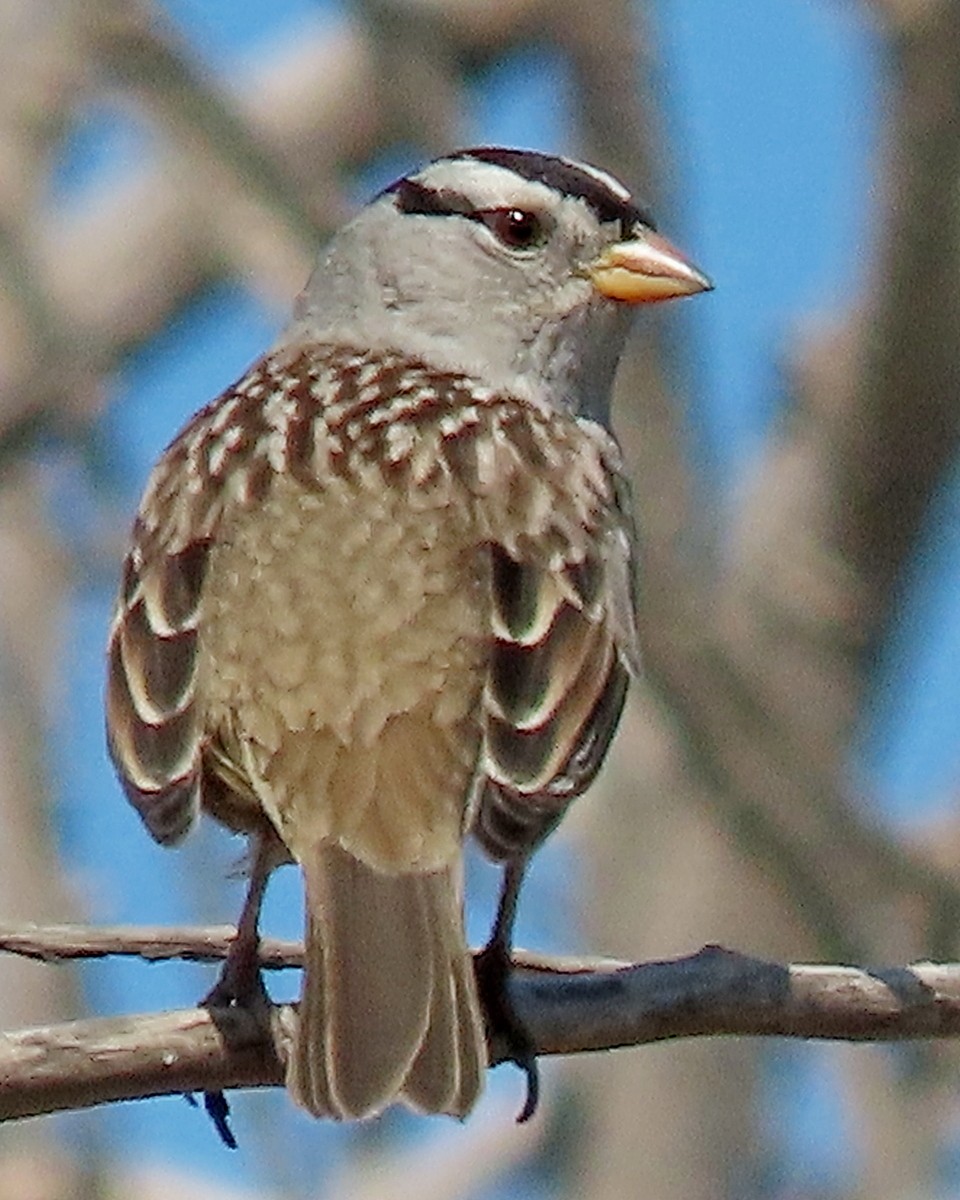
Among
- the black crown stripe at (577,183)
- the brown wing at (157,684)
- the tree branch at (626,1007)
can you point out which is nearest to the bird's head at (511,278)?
the black crown stripe at (577,183)

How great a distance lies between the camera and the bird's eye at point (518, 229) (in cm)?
602

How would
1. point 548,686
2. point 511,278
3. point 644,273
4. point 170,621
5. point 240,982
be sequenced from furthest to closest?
point 511,278 → point 644,273 → point 170,621 → point 548,686 → point 240,982

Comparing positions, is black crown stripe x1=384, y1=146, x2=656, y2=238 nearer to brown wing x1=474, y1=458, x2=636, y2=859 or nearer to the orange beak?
the orange beak

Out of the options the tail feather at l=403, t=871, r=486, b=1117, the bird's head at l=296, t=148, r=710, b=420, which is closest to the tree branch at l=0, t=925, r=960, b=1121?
the tail feather at l=403, t=871, r=486, b=1117

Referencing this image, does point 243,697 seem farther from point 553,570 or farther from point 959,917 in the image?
point 959,917

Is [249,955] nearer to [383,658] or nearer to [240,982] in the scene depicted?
[240,982]

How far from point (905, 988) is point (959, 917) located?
158 centimetres

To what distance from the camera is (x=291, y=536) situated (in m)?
5.10

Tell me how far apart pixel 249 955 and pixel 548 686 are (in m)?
0.57

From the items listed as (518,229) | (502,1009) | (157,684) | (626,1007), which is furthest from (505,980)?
(518,229)

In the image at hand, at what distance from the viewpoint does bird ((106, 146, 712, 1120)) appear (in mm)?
4574

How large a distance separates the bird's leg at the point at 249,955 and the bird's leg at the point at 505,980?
32cm

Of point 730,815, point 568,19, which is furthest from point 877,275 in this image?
point 730,815

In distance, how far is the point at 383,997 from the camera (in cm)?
453
